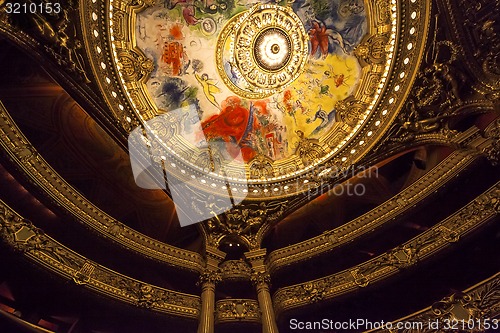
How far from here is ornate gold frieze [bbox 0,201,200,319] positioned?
6.87 m

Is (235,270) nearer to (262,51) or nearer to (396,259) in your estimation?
(396,259)

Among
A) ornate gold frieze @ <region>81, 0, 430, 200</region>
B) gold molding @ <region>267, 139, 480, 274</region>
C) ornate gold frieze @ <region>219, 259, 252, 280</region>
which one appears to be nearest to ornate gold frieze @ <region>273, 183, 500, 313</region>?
gold molding @ <region>267, 139, 480, 274</region>

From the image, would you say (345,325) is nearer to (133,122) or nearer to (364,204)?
(364,204)

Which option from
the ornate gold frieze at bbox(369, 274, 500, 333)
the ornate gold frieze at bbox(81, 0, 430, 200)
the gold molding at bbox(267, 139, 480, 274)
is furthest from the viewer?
the ornate gold frieze at bbox(81, 0, 430, 200)

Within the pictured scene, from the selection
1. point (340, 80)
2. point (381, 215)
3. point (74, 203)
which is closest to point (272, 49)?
point (340, 80)

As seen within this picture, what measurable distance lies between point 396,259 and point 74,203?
7078 millimetres

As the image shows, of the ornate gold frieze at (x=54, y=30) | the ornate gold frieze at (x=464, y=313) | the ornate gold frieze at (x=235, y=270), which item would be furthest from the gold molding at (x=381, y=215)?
the ornate gold frieze at (x=54, y=30)

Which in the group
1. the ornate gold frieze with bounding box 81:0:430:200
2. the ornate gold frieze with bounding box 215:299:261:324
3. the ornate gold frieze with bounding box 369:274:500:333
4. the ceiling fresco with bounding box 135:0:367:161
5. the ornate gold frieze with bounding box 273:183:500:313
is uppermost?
the ceiling fresco with bounding box 135:0:367:161

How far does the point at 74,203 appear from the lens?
8188 mm

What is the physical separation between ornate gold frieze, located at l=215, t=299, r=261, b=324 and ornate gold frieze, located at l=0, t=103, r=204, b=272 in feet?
3.46

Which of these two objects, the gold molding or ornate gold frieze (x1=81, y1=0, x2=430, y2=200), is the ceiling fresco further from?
the gold molding

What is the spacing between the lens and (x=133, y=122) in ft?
33.5

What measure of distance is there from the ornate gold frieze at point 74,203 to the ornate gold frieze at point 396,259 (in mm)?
2370
